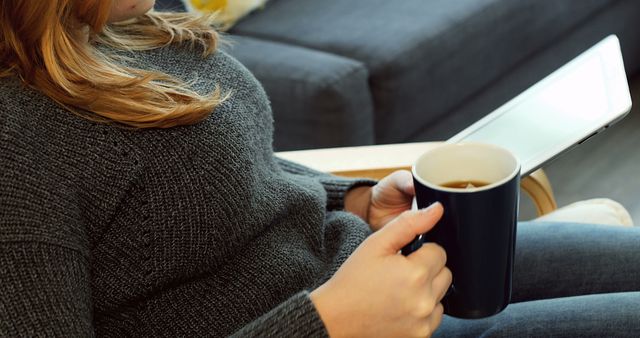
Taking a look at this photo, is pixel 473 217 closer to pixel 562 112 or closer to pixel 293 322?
pixel 293 322

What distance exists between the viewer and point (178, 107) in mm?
946

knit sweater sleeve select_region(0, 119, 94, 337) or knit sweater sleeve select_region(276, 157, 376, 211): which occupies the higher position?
knit sweater sleeve select_region(0, 119, 94, 337)

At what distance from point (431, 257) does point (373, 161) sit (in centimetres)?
58

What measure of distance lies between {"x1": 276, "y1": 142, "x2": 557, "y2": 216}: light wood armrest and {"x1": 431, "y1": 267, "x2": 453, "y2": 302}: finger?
0.52m

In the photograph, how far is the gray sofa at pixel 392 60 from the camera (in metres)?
2.08

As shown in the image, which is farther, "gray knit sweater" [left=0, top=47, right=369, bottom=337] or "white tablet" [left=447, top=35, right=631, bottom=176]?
"white tablet" [left=447, top=35, right=631, bottom=176]

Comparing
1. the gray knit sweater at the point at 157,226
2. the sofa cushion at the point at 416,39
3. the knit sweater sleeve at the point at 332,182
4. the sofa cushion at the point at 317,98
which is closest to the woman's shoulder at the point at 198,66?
the gray knit sweater at the point at 157,226

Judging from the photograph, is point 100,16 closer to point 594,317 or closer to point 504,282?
point 504,282

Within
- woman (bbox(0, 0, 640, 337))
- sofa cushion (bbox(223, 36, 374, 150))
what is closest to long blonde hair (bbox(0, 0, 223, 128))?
woman (bbox(0, 0, 640, 337))

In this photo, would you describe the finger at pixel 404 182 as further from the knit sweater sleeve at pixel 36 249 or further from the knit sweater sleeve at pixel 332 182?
the knit sweater sleeve at pixel 36 249

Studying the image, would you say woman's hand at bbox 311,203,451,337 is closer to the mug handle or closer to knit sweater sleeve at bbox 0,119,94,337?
the mug handle

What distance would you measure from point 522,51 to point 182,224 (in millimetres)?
1706

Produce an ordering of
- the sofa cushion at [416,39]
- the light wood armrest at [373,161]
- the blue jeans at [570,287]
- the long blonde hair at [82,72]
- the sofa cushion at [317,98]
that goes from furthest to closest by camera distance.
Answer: the sofa cushion at [416,39] < the sofa cushion at [317,98] < the light wood armrest at [373,161] < the blue jeans at [570,287] < the long blonde hair at [82,72]

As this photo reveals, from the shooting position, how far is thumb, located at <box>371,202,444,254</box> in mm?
822
